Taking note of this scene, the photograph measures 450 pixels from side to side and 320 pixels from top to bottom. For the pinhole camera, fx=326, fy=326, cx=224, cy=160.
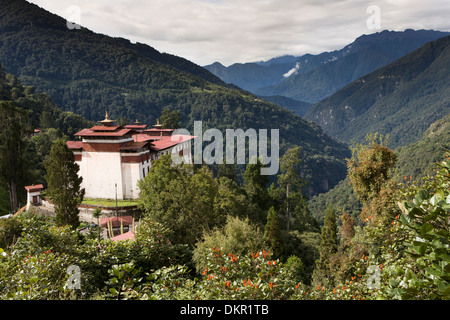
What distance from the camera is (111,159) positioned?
109 ft

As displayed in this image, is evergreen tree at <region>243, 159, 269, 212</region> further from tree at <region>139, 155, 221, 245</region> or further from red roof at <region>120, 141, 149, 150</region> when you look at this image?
tree at <region>139, 155, 221, 245</region>

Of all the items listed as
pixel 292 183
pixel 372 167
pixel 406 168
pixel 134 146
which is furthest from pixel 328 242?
pixel 406 168

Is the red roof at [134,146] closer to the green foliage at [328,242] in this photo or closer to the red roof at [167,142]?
the red roof at [167,142]

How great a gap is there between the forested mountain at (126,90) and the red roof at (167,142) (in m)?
93.1

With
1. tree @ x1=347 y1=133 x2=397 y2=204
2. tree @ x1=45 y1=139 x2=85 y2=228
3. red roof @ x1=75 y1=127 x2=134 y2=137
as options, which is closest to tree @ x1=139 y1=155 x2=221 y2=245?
tree @ x1=45 y1=139 x2=85 y2=228

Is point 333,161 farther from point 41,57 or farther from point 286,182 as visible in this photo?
point 41,57

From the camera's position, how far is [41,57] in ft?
550

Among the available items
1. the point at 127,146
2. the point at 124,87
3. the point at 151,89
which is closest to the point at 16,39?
the point at 124,87

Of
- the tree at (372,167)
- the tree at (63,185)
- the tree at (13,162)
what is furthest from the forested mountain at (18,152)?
the tree at (372,167)

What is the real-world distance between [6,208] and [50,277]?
31.3 m

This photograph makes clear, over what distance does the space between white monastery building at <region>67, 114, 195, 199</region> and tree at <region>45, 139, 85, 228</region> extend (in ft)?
24.7

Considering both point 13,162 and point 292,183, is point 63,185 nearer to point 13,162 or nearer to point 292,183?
point 13,162

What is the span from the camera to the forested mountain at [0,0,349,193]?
14488cm

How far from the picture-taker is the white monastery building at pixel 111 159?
3259cm
